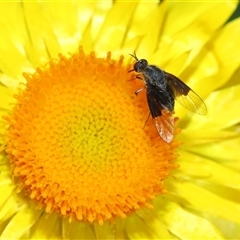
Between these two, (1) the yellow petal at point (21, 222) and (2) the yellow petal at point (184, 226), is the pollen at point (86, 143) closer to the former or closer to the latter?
(1) the yellow petal at point (21, 222)

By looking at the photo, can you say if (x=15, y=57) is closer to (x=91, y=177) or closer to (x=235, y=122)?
(x=91, y=177)

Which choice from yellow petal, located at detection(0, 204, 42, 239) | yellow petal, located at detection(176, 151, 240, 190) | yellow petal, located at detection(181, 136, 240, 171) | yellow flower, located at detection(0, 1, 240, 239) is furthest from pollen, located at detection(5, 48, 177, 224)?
yellow petal, located at detection(181, 136, 240, 171)

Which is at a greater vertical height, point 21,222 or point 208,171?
point 208,171

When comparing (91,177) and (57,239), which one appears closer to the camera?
(91,177)

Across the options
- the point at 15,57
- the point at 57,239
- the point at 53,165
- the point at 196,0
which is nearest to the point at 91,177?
the point at 53,165

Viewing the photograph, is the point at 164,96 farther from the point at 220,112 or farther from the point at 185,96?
the point at 220,112

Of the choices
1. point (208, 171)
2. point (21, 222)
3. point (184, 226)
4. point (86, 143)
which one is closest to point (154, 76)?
point (86, 143)
